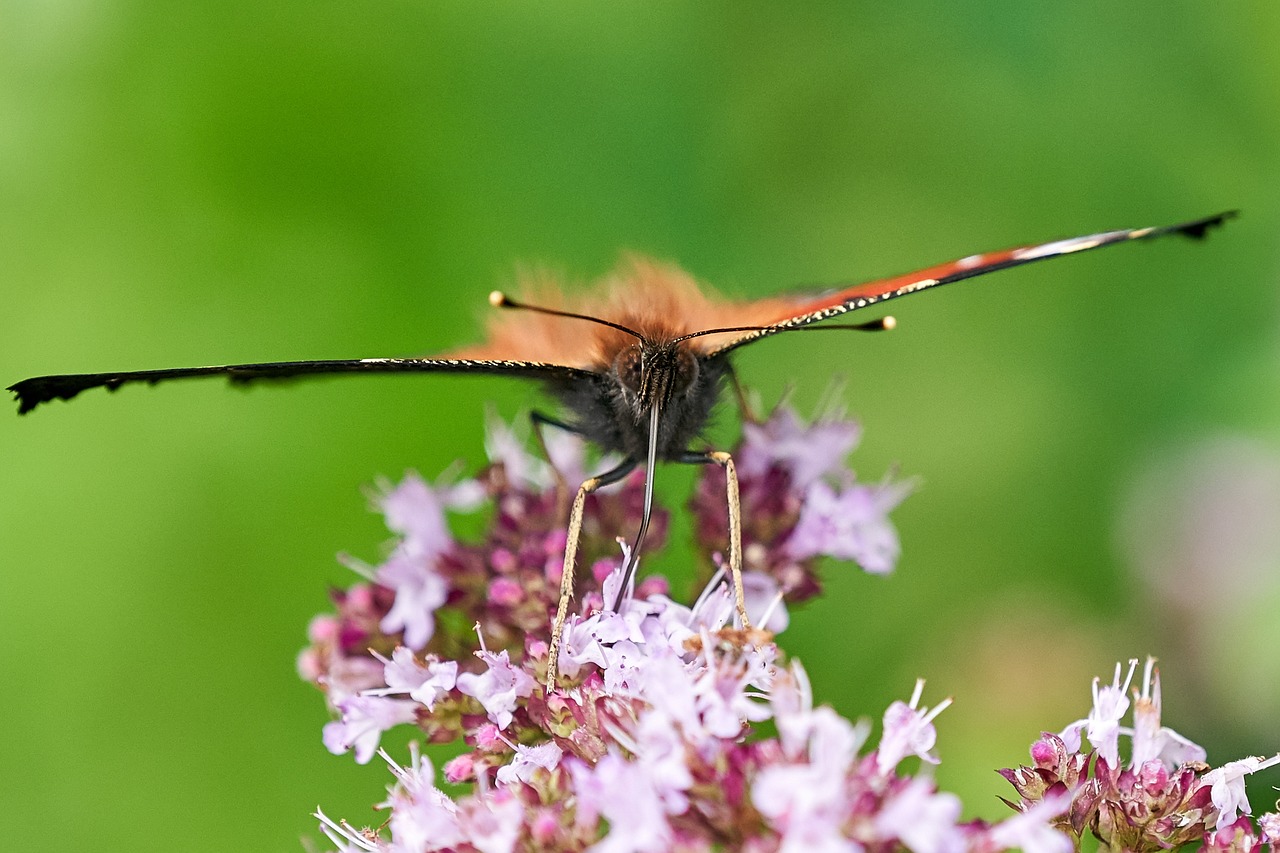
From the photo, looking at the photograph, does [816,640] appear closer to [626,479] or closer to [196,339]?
[626,479]

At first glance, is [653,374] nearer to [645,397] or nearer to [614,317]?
[645,397]

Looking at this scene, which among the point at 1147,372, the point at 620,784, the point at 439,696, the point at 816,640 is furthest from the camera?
the point at 1147,372

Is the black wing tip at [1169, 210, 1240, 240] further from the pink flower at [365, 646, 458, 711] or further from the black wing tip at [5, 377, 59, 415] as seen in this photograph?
the black wing tip at [5, 377, 59, 415]

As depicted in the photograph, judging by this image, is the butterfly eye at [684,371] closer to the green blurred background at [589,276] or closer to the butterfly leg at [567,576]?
the butterfly leg at [567,576]

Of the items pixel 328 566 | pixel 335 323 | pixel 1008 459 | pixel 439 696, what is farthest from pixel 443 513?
pixel 1008 459

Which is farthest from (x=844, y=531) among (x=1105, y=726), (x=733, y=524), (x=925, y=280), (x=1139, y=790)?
(x=1139, y=790)
